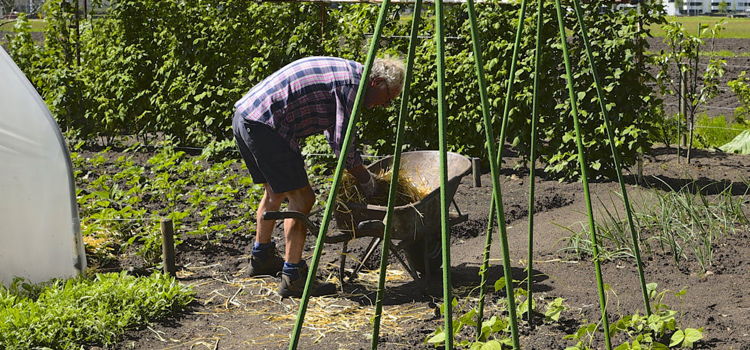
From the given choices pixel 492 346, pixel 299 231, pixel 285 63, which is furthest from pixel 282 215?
pixel 285 63

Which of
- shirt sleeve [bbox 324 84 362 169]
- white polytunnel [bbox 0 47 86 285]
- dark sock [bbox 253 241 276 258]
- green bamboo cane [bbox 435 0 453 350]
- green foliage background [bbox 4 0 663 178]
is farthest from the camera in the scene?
green foliage background [bbox 4 0 663 178]

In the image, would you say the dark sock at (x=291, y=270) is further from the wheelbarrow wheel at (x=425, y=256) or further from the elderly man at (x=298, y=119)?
the wheelbarrow wheel at (x=425, y=256)

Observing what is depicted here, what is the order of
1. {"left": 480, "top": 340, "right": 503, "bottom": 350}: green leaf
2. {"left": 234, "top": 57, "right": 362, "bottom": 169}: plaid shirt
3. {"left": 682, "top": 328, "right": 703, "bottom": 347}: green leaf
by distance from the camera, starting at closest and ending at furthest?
{"left": 480, "top": 340, "right": 503, "bottom": 350}: green leaf, {"left": 682, "top": 328, "right": 703, "bottom": 347}: green leaf, {"left": 234, "top": 57, "right": 362, "bottom": 169}: plaid shirt

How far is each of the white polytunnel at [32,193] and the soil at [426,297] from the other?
0.78 metres

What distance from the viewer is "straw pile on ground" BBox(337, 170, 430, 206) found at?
516 centimetres

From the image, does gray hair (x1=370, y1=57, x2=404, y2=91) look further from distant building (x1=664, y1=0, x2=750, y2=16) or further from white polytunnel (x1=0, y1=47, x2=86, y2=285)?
distant building (x1=664, y1=0, x2=750, y2=16)

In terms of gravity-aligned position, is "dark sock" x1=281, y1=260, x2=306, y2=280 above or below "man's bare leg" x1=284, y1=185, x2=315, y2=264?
below

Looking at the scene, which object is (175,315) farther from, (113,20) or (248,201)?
(113,20)

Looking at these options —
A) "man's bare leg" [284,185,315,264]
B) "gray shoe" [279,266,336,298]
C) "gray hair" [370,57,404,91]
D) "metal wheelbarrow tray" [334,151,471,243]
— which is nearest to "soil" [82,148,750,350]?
"gray shoe" [279,266,336,298]

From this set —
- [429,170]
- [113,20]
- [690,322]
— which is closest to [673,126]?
[429,170]

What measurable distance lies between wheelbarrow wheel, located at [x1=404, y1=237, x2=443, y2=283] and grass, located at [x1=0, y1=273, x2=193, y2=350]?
4.18 ft

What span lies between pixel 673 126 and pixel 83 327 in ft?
19.5

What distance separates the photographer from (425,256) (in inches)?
201

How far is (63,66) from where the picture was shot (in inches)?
393
